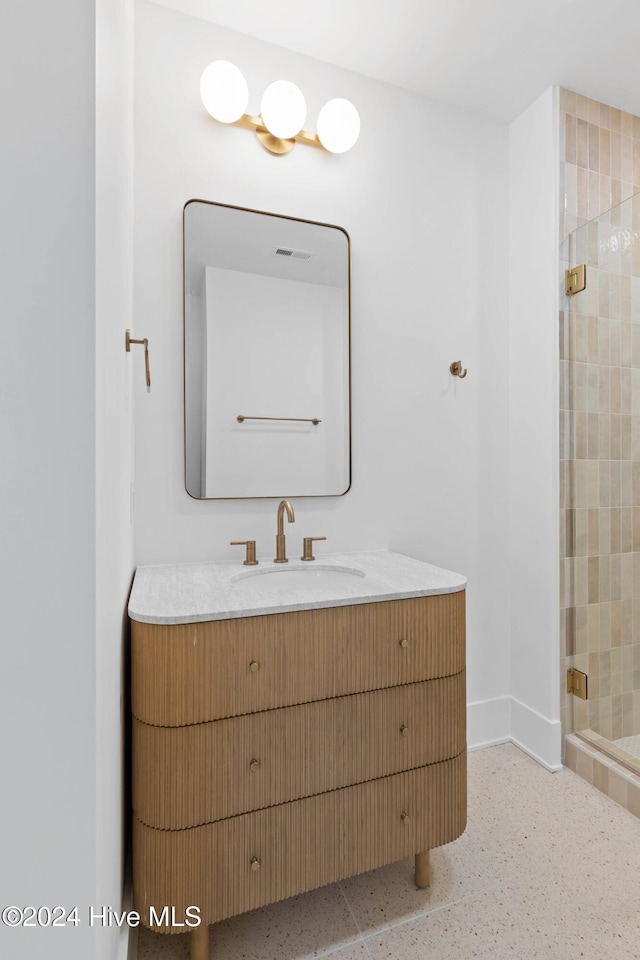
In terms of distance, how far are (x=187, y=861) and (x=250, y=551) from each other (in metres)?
0.78

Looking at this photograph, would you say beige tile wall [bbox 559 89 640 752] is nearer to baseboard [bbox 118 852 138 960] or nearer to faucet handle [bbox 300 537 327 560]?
faucet handle [bbox 300 537 327 560]

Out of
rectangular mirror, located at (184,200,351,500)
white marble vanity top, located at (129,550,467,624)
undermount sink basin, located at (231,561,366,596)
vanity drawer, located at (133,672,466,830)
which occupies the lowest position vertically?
vanity drawer, located at (133,672,466,830)

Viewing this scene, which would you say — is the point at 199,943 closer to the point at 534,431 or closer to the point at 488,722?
the point at 488,722

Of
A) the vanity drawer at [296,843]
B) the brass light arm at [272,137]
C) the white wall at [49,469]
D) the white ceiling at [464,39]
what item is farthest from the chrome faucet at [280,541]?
the white ceiling at [464,39]

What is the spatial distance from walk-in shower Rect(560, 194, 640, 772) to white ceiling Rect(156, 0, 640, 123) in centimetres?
53

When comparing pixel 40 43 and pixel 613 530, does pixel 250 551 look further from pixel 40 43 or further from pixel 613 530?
pixel 613 530

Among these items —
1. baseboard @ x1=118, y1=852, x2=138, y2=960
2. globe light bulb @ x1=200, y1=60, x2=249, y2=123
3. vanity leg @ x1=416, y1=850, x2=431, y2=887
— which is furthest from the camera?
globe light bulb @ x1=200, y1=60, x2=249, y2=123

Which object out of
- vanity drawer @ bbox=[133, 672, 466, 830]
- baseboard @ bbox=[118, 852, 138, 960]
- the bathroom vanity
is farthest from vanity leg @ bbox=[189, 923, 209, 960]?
vanity drawer @ bbox=[133, 672, 466, 830]

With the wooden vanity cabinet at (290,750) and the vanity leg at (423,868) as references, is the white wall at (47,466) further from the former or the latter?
the vanity leg at (423,868)

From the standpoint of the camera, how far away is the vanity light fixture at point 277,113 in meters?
1.49

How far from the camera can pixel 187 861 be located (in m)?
Answer: 1.03

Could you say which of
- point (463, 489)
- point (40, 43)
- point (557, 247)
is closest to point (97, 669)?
point (40, 43)

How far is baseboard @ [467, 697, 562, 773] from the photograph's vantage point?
6.03 ft

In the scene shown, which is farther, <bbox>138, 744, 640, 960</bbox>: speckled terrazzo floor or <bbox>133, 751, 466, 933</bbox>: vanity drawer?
<bbox>138, 744, 640, 960</bbox>: speckled terrazzo floor
